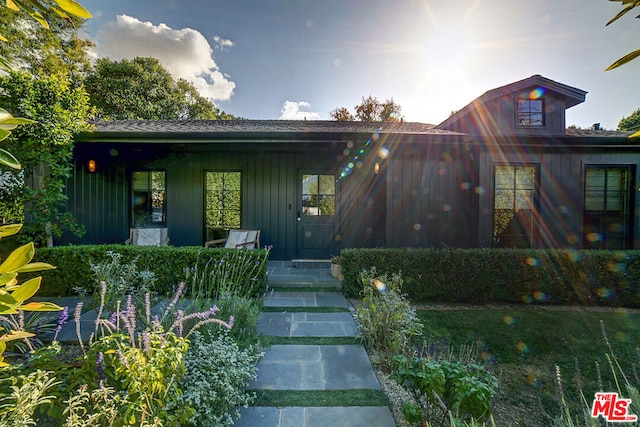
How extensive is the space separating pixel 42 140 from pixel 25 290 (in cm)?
508

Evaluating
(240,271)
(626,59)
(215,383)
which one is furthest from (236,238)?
(626,59)

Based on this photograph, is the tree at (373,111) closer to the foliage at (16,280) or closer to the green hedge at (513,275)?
the green hedge at (513,275)

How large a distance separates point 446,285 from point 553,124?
17.7 feet

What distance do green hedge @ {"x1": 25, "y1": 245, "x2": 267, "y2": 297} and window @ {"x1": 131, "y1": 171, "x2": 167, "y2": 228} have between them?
2537 mm

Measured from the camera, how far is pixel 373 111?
824 inches

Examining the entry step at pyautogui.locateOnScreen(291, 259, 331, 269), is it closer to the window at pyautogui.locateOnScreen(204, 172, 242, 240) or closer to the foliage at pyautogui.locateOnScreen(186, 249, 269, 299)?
the foliage at pyautogui.locateOnScreen(186, 249, 269, 299)

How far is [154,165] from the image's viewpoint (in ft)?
21.6

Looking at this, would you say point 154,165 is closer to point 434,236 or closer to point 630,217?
point 434,236

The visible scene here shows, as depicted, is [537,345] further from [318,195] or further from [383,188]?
[318,195]

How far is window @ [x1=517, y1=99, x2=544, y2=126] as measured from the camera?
6.82 m

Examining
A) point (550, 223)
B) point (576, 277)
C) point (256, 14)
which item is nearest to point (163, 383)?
point (576, 277)

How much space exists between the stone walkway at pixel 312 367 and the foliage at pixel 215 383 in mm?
170

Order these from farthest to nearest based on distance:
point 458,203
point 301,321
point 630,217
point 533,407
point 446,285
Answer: point 458,203 < point 630,217 < point 446,285 < point 301,321 < point 533,407

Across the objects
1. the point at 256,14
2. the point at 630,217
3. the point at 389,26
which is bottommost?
the point at 630,217
